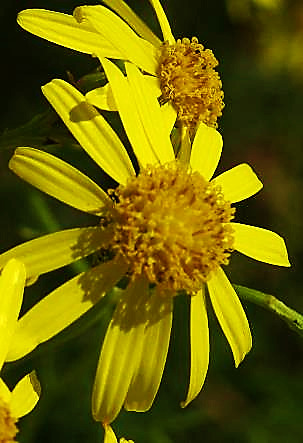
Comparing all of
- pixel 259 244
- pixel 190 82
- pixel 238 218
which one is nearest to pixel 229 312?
pixel 259 244

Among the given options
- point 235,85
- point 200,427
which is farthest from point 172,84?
point 235,85

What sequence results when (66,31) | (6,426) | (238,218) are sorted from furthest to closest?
1. (238,218)
2. (66,31)
3. (6,426)

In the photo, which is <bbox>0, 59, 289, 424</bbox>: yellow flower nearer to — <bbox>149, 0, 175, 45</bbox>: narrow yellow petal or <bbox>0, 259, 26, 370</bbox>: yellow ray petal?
<bbox>0, 259, 26, 370</bbox>: yellow ray petal

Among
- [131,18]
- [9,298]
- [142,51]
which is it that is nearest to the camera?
[9,298]

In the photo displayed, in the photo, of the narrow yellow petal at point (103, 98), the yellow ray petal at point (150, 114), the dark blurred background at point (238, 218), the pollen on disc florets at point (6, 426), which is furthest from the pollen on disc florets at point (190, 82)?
the pollen on disc florets at point (6, 426)

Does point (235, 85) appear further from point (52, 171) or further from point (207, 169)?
point (52, 171)

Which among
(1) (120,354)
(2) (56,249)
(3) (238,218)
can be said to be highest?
(2) (56,249)

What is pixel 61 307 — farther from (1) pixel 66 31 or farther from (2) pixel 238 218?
(2) pixel 238 218

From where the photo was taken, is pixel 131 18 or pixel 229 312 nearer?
pixel 229 312

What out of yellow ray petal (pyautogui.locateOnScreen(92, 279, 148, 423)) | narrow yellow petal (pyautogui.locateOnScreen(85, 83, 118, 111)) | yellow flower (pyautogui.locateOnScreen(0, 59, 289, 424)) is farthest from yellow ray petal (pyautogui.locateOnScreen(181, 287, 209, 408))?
narrow yellow petal (pyautogui.locateOnScreen(85, 83, 118, 111))
